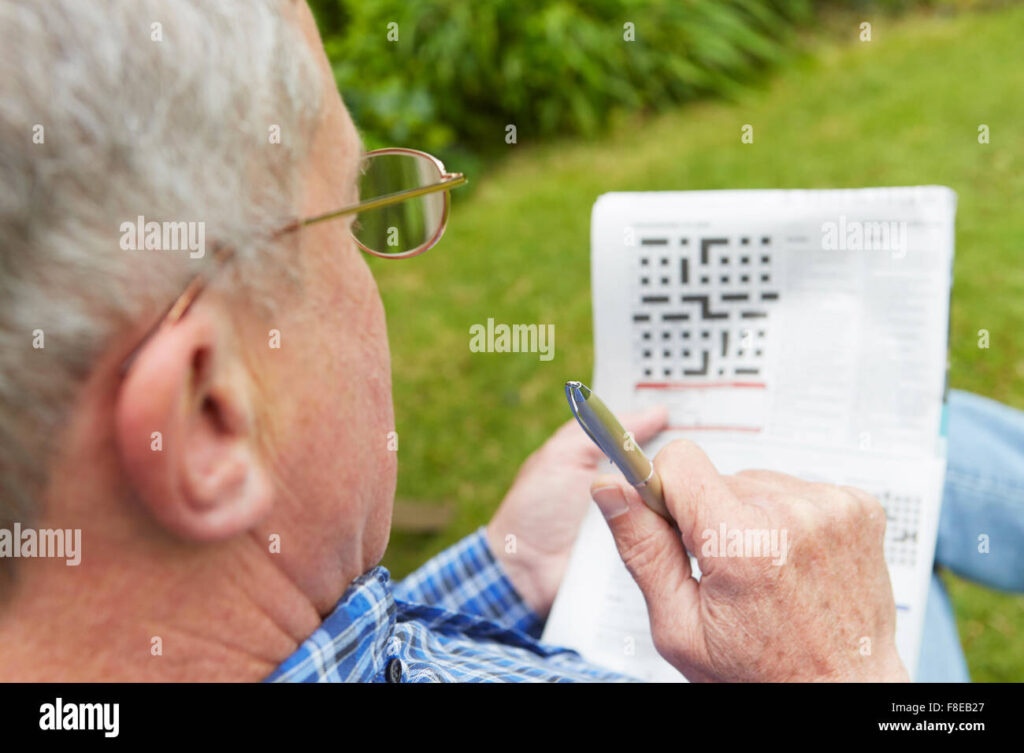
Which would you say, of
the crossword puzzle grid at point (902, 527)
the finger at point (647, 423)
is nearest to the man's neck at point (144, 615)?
the finger at point (647, 423)

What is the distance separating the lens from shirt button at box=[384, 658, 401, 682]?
34.4 inches

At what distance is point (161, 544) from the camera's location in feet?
2.03

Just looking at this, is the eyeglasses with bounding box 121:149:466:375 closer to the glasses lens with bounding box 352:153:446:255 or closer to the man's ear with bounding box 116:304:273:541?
the glasses lens with bounding box 352:153:446:255

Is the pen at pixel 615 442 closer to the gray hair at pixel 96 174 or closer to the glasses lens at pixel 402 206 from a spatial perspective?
the glasses lens at pixel 402 206

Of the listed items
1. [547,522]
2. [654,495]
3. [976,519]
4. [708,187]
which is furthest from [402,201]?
[708,187]

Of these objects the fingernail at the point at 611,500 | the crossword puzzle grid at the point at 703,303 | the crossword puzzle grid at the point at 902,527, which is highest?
the crossword puzzle grid at the point at 703,303

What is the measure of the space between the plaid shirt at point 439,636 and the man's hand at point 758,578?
0.20 metres

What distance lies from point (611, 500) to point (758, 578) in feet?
0.56

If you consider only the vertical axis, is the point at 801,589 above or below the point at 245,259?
below

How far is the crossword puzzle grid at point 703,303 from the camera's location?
1.22m

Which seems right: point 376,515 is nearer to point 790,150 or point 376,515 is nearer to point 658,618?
point 658,618

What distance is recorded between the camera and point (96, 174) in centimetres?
56
